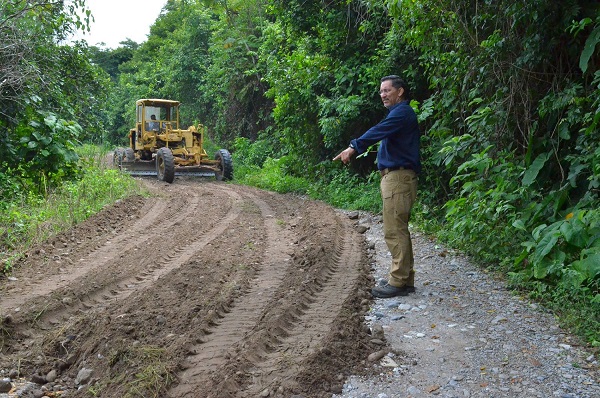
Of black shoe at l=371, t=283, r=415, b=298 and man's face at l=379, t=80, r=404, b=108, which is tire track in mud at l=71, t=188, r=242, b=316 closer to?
black shoe at l=371, t=283, r=415, b=298

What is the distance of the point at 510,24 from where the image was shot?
23.2 feet

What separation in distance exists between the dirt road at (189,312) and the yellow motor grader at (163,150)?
10.3 m

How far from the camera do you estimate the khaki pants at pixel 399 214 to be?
561 cm

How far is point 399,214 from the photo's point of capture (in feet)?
18.4

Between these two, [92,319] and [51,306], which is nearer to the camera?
[92,319]

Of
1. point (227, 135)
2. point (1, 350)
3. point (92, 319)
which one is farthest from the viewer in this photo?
point (227, 135)

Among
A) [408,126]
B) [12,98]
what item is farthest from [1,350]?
[12,98]

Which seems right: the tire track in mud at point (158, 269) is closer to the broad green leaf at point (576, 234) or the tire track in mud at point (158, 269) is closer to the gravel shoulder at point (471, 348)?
the gravel shoulder at point (471, 348)

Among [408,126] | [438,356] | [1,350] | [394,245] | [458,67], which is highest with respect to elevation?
[458,67]

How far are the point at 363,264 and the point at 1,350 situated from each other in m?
3.92

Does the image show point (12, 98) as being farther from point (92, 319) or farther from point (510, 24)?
point (510, 24)

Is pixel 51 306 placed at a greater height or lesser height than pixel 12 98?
lesser

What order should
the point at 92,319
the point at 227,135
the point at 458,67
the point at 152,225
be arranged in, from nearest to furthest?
the point at 92,319 < the point at 458,67 < the point at 152,225 < the point at 227,135

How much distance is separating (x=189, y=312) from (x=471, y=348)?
232cm
